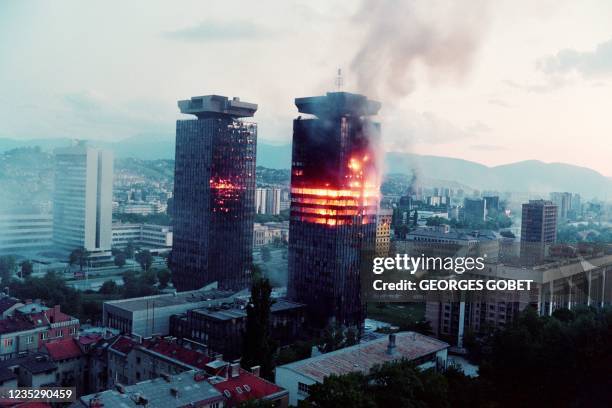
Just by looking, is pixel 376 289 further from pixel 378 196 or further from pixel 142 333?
pixel 142 333

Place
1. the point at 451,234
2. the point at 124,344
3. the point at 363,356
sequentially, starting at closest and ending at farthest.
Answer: the point at 363,356 → the point at 124,344 → the point at 451,234

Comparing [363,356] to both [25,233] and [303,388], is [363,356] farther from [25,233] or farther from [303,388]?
[25,233]

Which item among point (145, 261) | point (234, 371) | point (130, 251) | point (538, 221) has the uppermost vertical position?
point (538, 221)

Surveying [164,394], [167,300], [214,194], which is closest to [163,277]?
[214,194]

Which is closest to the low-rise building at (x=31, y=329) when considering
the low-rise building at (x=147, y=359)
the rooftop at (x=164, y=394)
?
the low-rise building at (x=147, y=359)

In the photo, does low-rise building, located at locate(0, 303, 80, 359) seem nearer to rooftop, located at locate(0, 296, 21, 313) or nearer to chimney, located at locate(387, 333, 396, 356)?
rooftop, located at locate(0, 296, 21, 313)

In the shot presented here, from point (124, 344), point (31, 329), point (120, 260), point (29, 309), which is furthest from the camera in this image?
point (120, 260)

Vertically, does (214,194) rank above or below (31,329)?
above
